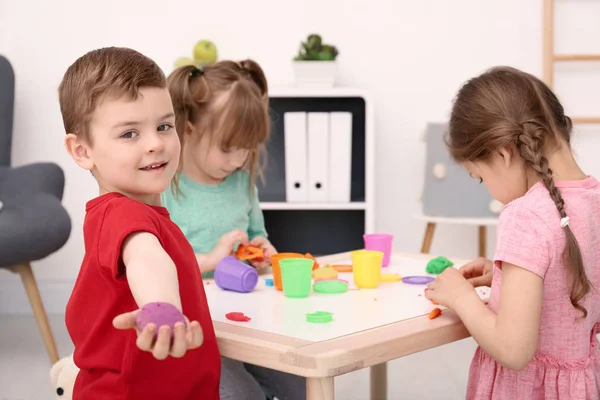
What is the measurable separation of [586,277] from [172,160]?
25.0 inches

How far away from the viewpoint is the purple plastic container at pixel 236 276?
143cm

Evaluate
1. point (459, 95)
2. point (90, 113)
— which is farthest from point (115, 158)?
point (459, 95)

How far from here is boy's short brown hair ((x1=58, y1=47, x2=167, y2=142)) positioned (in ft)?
3.36

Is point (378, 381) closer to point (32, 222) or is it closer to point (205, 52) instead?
point (32, 222)

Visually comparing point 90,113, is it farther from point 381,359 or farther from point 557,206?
point 557,206

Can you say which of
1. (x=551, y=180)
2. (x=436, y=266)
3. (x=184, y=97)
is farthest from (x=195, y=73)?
(x=551, y=180)

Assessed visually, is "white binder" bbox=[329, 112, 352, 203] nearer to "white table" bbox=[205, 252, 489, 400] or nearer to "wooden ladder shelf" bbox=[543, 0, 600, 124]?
"wooden ladder shelf" bbox=[543, 0, 600, 124]

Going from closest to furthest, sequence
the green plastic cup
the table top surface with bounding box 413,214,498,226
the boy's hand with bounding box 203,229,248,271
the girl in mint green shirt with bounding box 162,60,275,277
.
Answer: the green plastic cup → the boy's hand with bounding box 203,229,248,271 → the girl in mint green shirt with bounding box 162,60,275,277 → the table top surface with bounding box 413,214,498,226

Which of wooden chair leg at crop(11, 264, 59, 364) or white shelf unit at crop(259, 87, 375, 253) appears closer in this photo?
wooden chair leg at crop(11, 264, 59, 364)

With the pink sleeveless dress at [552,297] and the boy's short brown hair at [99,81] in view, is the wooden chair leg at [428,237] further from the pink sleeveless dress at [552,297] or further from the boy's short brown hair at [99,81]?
the boy's short brown hair at [99,81]

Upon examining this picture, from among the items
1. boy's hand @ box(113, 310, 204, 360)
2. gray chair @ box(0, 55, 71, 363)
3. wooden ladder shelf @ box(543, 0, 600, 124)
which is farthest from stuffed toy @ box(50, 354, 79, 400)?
wooden ladder shelf @ box(543, 0, 600, 124)

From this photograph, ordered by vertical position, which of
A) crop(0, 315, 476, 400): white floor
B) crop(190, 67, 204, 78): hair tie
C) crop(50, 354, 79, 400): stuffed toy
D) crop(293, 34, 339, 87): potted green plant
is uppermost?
crop(293, 34, 339, 87): potted green plant

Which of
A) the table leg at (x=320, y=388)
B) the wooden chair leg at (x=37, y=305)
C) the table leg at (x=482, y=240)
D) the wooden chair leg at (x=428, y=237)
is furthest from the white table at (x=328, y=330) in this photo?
the table leg at (x=482, y=240)

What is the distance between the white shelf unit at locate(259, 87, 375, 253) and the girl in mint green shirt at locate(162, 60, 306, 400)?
1.04m
